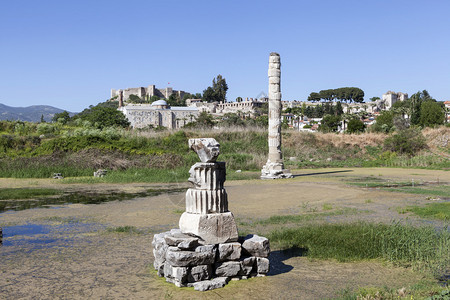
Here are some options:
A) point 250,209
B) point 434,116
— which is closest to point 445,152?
point 250,209

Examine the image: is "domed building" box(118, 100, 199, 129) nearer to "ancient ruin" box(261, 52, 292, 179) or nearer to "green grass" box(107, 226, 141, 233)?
"ancient ruin" box(261, 52, 292, 179)

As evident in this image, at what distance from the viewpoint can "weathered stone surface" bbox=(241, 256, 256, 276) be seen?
657 cm

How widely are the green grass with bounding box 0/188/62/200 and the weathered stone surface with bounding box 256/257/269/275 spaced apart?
11.3 metres

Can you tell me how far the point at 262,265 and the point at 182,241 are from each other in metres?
1.29

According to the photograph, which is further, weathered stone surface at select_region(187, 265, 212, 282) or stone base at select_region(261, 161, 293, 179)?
stone base at select_region(261, 161, 293, 179)

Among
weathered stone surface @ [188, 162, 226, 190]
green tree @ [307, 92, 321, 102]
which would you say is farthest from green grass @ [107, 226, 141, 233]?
green tree @ [307, 92, 321, 102]

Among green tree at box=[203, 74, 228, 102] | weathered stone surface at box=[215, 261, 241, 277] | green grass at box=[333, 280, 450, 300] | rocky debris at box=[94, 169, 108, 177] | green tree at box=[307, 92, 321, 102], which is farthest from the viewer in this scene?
green tree at box=[307, 92, 321, 102]

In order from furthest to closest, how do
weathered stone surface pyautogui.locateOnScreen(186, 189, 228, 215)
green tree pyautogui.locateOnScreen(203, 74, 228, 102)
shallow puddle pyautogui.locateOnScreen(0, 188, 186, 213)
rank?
green tree pyautogui.locateOnScreen(203, 74, 228, 102)
shallow puddle pyautogui.locateOnScreen(0, 188, 186, 213)
weathered stone surface pyautogui.locateOnScreen(186, 189, 228, 215)

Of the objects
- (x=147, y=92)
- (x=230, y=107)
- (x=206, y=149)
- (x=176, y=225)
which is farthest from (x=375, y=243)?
(x=147, y=92)

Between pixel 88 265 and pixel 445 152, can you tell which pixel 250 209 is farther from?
pixel 445 152

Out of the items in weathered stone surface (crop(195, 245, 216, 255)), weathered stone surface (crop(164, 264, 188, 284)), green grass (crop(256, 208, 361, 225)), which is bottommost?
green grass (crop(256, 208, 361, 225))

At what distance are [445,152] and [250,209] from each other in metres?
24.4

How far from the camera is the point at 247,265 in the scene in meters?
6.59

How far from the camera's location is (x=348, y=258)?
753cm
